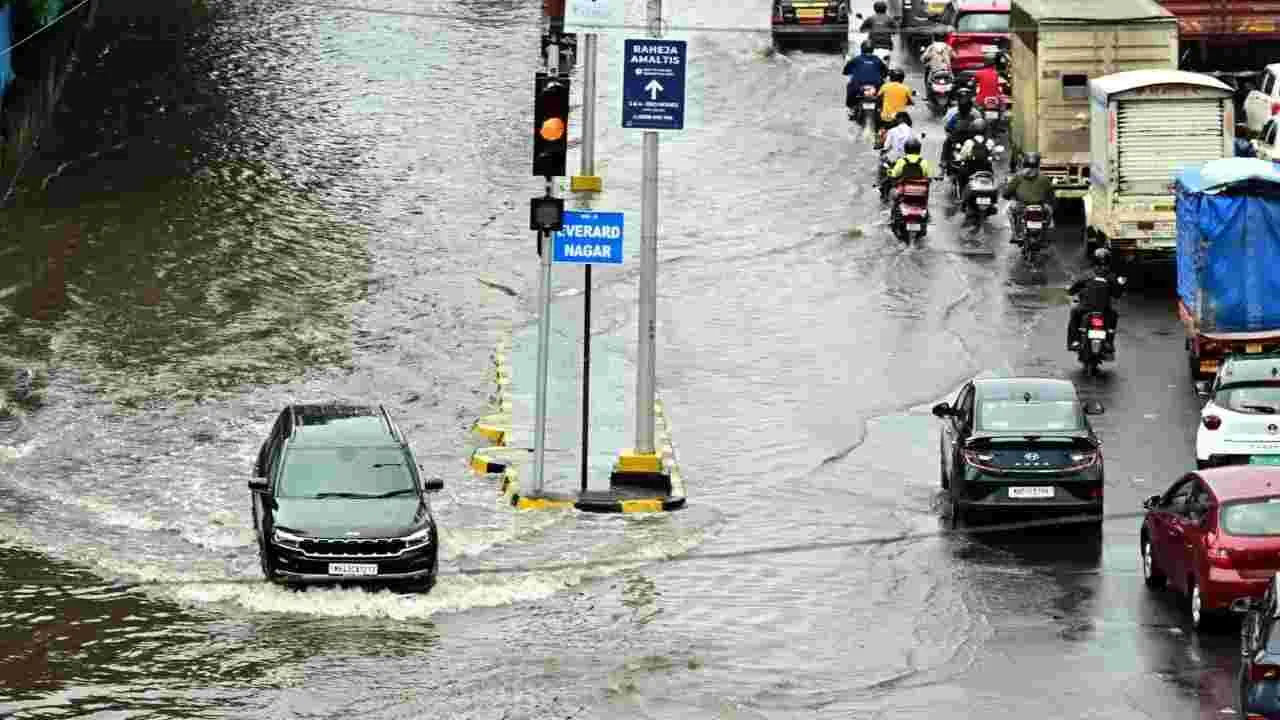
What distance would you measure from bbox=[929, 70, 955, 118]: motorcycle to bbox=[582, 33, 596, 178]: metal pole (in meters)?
8.46

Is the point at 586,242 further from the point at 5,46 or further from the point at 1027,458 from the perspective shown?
the point at 5,46

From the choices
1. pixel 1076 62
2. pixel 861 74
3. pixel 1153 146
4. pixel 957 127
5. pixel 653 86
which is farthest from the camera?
pixel 861 74

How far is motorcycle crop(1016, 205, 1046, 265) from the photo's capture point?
44.2 metres

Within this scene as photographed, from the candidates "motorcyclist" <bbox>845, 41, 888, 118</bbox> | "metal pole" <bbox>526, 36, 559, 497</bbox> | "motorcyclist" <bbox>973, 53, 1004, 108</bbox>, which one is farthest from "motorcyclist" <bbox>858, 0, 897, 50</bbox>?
"metal pole" <bbox>526, 36, 559, 497</bbox>

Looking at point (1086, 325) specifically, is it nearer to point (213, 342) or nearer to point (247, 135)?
point (213, 342)

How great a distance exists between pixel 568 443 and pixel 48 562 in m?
7.50

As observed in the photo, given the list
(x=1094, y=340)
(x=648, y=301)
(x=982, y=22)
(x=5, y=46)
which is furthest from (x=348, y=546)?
(x=982, y=22)

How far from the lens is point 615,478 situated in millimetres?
32344

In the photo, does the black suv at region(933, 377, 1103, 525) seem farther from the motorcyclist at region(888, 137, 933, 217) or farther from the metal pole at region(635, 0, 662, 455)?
the motorcyclist at region(888, 137, 933, 217)

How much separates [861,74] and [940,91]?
1857 mm

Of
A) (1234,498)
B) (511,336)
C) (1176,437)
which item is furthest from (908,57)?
(1234,498)

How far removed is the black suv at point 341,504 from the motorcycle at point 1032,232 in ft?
A: 53.9

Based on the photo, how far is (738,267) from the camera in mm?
45500

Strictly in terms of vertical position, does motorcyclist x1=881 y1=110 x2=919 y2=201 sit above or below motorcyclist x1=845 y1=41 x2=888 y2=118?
below
